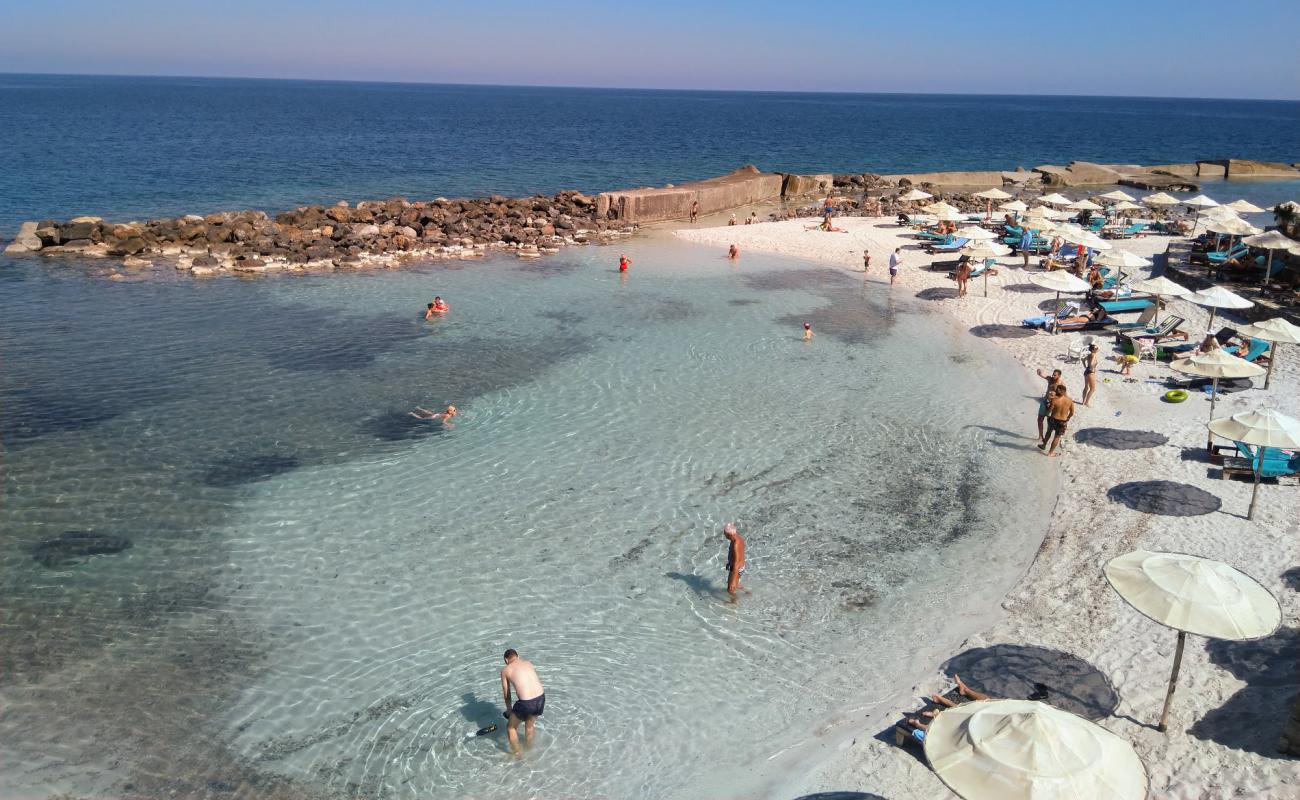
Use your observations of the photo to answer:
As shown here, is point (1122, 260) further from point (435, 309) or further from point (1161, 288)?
point (435, 309)

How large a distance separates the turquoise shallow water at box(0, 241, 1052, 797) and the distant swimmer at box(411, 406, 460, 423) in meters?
0.34

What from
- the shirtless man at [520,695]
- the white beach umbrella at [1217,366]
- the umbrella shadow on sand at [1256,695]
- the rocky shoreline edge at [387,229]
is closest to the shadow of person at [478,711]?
the shirtless man at [520,695]

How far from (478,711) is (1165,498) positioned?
1076cm

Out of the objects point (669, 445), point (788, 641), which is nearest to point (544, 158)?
point (669, 445)

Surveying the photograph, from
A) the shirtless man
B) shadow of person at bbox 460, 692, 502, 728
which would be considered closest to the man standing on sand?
the shirtless man

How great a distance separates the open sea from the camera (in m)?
8.66

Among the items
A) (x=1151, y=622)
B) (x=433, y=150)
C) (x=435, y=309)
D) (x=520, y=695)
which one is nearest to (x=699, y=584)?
(x=520, y=695)

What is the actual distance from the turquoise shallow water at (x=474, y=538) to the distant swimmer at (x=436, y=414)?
1.12 ft

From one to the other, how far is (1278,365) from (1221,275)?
6.77 metres

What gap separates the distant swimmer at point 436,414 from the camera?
16.1m

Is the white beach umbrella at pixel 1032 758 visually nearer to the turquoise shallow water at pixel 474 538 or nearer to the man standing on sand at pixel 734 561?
the turquoise shallow water at pixel 474 538

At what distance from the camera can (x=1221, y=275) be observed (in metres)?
23.7

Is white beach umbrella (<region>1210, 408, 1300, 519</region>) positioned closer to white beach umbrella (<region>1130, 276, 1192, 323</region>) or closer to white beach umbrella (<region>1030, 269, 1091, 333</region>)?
white beach umbrella (<region>1030, 269, 1091, 333</region>)

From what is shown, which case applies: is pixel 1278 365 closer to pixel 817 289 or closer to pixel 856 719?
pixel 817 289
